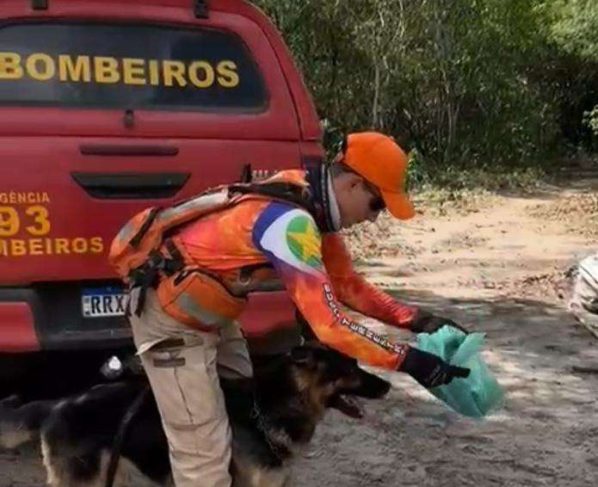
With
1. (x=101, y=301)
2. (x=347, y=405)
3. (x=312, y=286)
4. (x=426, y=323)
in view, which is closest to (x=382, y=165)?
(x=312, y=286)

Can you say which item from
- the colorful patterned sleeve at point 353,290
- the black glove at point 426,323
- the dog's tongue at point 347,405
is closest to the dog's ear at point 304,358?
the dog's tongue at point 347,405

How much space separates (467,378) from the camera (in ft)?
10.4

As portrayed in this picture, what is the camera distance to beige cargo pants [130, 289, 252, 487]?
326cm

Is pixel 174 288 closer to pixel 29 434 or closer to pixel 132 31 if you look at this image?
pixel 29 434

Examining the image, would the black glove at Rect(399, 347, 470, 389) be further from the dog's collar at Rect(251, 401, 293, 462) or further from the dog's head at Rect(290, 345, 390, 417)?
the dog's collar at Rect(251, 401, 293, 462)

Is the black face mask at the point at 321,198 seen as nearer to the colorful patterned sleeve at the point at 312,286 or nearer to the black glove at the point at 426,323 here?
the colorful patterned sleeve at the point at 312,286

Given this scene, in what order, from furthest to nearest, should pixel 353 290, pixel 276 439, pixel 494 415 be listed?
pixel 494 415
pixel 353 290
pixel 276 439

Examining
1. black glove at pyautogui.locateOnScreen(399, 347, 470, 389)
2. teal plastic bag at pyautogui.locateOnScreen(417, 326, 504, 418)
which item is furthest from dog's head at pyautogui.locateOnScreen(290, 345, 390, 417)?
black glove at pyautogui.locateOnScreen(399, 347, 470, 389)

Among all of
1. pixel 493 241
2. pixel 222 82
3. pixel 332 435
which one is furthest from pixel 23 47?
pixel 493 241

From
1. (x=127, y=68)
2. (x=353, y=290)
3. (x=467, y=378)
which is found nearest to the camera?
(x=467, y=378)

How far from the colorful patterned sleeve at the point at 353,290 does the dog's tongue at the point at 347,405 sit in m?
0.30

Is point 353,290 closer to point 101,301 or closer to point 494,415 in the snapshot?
point 101,301

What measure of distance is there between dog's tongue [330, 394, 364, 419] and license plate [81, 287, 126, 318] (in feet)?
3.33

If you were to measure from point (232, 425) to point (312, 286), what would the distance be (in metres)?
0.79
